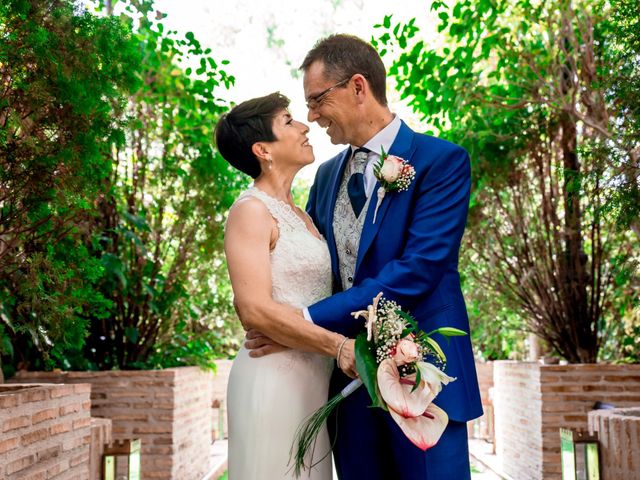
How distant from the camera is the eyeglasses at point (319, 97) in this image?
10.8 ft

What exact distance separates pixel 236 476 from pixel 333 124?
127 centimetres

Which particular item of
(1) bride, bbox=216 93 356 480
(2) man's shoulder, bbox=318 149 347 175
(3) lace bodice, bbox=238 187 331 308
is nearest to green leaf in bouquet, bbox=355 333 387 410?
(1) bride, bbox=216 93 356 480

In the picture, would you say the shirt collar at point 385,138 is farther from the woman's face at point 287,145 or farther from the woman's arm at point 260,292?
the woman's arm at point 260,292

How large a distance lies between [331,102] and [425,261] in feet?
2.49

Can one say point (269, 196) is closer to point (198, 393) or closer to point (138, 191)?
point (138, 191)

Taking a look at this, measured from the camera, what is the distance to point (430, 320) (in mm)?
2961

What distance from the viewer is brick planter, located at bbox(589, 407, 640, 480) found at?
4785 mm

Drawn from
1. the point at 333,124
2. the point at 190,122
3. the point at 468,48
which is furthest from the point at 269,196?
the point at 190,122

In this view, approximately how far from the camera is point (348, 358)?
2.75 metres

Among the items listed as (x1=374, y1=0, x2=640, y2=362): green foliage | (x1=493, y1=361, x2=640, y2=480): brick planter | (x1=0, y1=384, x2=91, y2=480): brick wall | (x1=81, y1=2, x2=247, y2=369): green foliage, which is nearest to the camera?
(x1=0, y1=384, x2=91, y2=480): brick wall

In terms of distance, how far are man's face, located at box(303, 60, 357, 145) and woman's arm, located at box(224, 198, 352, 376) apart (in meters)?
0.48

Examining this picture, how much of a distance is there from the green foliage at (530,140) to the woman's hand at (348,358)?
13.0 feet

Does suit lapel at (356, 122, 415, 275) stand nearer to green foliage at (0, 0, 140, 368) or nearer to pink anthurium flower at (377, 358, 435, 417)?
pink anthurium flower at (377, 358, 435, 417)

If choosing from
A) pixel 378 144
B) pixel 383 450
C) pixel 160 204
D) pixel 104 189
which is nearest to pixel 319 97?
pixel 378 144
